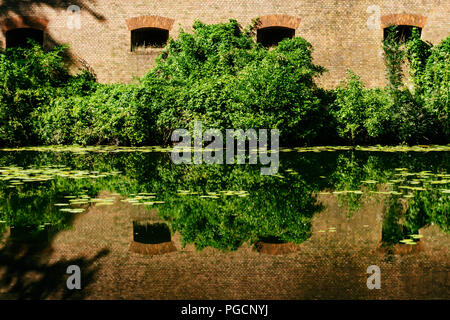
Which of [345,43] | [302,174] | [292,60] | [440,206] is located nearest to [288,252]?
[440,206]

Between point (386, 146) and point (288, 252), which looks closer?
point (288, 252)

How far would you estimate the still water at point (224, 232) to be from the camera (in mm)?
3188

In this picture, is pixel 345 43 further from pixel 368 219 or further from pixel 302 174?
pixel 368 219

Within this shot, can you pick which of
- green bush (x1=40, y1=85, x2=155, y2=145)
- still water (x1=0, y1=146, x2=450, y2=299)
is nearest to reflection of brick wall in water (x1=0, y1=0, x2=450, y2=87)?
green bush (x1=40, y1=85, x2=155, y2=145)

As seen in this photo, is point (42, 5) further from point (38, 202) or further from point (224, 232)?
point (224, 232)

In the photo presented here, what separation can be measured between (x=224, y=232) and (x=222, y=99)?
7.11 meters

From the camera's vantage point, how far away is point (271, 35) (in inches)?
598

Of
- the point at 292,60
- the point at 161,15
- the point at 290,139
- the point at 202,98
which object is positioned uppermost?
the point at 161,15

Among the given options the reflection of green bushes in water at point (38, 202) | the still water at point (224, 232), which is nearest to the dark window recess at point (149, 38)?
the still water at point (224, 232)

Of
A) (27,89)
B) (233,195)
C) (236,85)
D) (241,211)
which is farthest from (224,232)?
(27,89)

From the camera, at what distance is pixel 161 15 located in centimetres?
1452

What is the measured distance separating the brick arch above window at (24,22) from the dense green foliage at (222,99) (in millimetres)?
833

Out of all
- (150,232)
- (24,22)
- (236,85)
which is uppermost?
(24,22)
